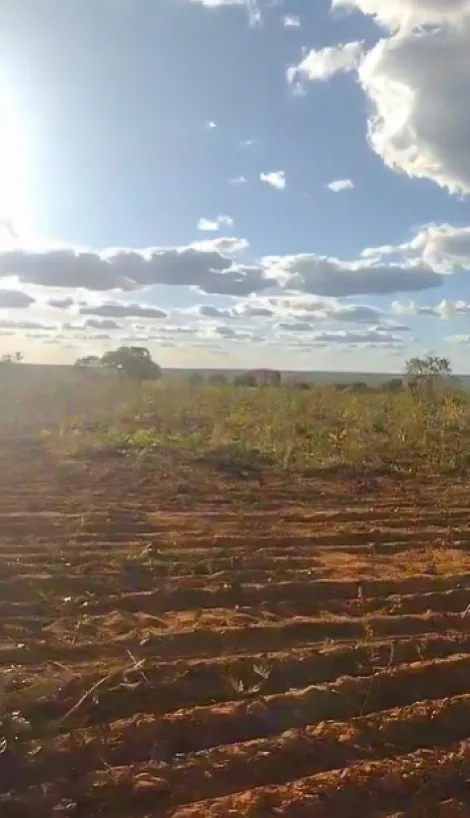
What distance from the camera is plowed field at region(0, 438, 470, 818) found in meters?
2.64

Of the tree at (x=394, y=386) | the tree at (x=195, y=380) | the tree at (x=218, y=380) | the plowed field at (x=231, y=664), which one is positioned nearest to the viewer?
the plowed field at (x=231, y=664)

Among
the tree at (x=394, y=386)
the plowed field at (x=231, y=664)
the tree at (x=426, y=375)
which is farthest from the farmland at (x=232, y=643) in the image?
the tree at (x=394, y=386)

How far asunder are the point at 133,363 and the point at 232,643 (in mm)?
31403

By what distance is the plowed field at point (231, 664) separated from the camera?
104 inches

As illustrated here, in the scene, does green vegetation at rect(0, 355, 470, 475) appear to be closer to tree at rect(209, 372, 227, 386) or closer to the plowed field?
the plowed field

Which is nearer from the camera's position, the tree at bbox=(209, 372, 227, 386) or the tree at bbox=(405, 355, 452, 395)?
the tree at bbox=(405, 355, 452, 395)

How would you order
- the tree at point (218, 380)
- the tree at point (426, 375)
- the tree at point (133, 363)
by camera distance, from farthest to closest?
1. the tree at point (133, 363)
2. the tree at point (218, 380)
3. the tree at point (426, 375)

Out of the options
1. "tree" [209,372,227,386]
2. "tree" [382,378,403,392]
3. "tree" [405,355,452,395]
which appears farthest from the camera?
"tree" [382,378,403,392]

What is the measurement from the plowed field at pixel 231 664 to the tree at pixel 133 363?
91.6 feet

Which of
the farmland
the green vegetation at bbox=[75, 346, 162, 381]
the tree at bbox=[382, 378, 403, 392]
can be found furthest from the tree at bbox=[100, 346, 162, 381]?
the farmland

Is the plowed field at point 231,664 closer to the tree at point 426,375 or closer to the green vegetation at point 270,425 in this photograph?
the green vegetation at point 270,425

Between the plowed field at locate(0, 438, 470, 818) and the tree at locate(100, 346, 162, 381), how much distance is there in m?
27.9

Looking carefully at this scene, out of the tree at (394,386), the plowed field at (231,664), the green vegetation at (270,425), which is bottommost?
the plowed field at (231,664)

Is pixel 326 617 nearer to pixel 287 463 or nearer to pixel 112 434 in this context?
pixel 287 463
